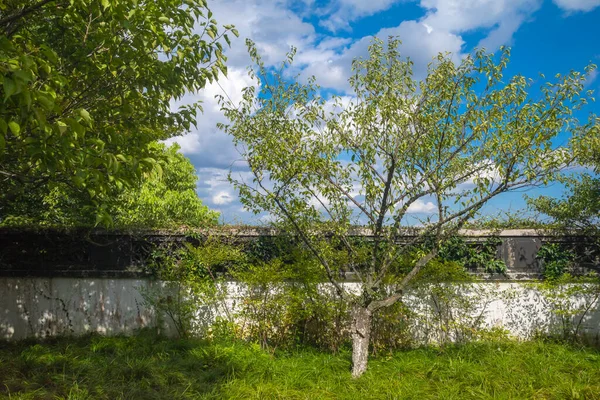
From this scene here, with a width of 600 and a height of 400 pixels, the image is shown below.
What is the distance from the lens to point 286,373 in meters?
6.59

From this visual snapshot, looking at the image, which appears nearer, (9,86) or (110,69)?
(9,86)

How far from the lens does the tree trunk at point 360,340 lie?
6703 mm

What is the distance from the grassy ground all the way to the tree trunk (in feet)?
0.49

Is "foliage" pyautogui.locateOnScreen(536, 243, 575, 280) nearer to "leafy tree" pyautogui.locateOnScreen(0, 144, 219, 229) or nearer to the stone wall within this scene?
the stone wall

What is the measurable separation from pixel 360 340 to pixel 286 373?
3.38 ft

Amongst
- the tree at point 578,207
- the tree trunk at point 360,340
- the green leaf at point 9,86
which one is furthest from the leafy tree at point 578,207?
the green leaf at point 9,86

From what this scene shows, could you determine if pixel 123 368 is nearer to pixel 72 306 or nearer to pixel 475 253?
pixel 72 306

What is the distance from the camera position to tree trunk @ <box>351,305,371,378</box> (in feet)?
22.0

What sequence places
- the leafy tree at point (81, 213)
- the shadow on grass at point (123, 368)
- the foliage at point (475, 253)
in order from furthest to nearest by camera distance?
1. the leafy tree at point (81, 213)
2. the foliage at point (475, 253)
3. the shadow on grass at point (123, 368)

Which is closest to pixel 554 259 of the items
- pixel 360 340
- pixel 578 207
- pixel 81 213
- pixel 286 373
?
pixel 578 207

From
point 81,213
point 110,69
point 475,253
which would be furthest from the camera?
point 81,213

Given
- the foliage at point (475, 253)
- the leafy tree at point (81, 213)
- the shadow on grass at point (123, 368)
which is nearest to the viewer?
the shadow on grass at point (123, 368)

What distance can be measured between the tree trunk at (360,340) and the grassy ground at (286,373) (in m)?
0.15

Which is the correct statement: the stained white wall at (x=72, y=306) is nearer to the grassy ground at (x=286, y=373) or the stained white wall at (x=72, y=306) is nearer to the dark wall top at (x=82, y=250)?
the dark wall top at (x=82, y=250)
